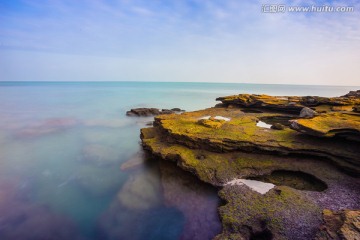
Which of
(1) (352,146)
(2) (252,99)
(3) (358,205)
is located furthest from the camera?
(2) (252,99)

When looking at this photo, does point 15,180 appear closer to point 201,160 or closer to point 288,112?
point 201,160

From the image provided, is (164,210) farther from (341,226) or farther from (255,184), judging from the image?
(341,226)

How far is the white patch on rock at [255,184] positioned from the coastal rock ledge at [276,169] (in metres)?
0.04

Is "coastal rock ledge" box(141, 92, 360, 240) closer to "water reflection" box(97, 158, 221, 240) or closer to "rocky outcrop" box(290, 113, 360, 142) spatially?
"rocky outcrop" box(290, 113, 360, 142)

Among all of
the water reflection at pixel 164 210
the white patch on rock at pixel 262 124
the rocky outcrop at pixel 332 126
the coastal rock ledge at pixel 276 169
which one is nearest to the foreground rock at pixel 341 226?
the coastal rock ledge at pixel 276 169

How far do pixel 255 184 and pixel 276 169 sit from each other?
149 cm

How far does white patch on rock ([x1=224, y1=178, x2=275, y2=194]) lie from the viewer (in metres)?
7.81

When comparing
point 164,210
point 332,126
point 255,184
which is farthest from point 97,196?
point 332,126

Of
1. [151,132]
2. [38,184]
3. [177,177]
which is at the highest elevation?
[151,132]

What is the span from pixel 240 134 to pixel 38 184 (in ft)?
34.8

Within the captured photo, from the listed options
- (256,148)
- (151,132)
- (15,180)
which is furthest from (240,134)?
(15,180)

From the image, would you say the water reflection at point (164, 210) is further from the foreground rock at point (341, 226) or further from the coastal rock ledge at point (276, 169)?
the foreground rock at point (341, 226)

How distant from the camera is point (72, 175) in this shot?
11.9m

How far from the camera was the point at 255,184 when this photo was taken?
8242 mm
